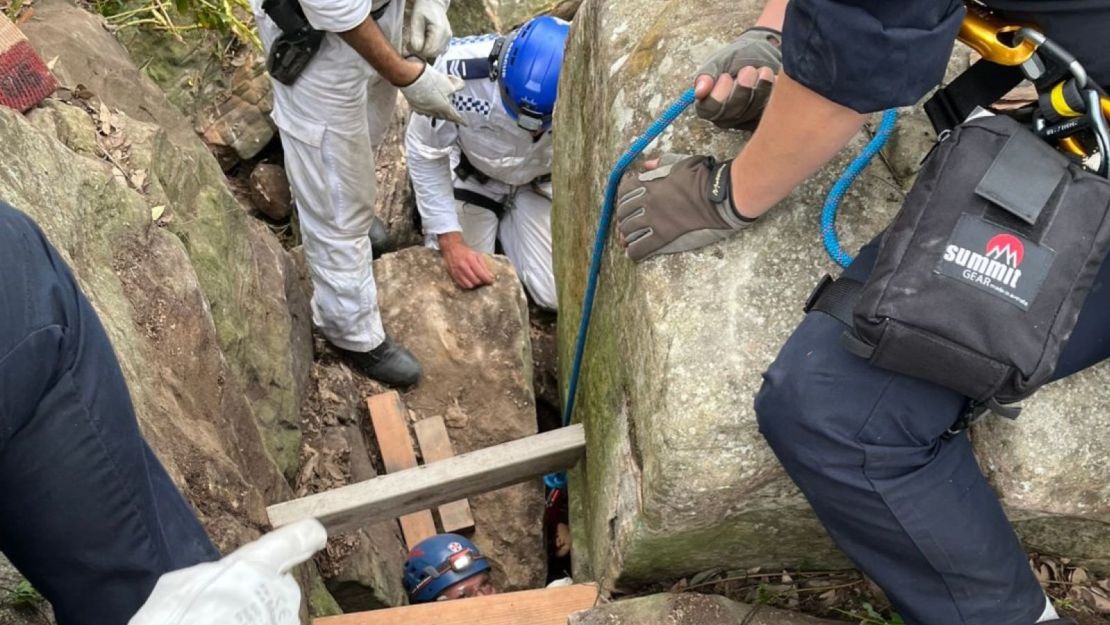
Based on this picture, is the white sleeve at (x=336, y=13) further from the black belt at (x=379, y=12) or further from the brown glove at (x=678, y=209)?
the brown glove at (x=678, y=209)

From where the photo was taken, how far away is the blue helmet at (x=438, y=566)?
124 inches

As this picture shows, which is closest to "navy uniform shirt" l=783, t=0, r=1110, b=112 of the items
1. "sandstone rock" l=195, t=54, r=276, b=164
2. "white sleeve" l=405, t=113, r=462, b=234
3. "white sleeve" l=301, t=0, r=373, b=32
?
"white sleeve" l=301, t=0, r=373, b=32

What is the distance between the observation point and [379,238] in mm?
5391

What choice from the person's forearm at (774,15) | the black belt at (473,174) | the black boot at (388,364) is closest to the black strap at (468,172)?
the black belt at (473,174)

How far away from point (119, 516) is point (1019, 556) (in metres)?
1.73

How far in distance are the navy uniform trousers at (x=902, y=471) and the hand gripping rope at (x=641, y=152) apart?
21 cm

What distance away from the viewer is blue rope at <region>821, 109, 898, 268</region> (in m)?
2.09

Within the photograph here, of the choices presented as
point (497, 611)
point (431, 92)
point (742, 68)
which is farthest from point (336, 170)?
point (742, 68)

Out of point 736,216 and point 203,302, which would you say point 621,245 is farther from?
point 203,302

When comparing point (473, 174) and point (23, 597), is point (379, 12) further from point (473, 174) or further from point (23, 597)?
point (23, 597)

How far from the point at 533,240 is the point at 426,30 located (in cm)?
197

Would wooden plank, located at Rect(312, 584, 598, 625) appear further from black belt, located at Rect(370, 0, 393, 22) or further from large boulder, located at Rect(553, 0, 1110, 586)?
black belt, located at Rect(370, 0, 393, 22)

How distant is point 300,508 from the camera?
2764 millimetres

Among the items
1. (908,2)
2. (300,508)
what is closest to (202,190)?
(300,508)
